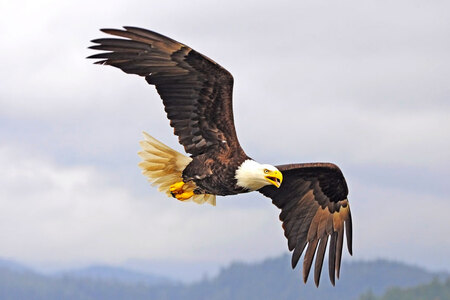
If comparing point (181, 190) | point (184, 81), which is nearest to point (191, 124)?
point (184, 81)

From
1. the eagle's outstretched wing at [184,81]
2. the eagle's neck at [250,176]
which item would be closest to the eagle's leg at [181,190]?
the eagle's outstretched wing at [184,81]

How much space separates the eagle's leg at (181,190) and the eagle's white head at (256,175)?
126 centimetres

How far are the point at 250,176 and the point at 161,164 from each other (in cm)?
197

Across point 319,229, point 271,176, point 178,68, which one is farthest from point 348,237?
point 178,68

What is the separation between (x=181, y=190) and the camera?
13.6 metres

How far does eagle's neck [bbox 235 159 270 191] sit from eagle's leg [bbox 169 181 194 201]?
124cm

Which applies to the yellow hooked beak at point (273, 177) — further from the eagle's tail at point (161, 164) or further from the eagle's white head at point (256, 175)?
the eagle's tail at point (161, 164)

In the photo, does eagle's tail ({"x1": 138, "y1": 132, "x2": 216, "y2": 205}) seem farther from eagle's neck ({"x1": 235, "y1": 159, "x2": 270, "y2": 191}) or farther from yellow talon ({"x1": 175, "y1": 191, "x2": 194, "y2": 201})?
eagle's neck ({"x1": 235, "y1": 159, "x2": 270, "y2": 191})

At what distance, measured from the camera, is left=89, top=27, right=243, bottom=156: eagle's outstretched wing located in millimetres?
12188

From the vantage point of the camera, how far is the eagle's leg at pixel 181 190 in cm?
1349

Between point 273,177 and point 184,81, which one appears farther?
point 184,81

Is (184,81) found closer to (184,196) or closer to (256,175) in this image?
(256,175)

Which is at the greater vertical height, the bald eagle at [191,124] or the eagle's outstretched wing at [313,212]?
the bald eagle at [191,124]

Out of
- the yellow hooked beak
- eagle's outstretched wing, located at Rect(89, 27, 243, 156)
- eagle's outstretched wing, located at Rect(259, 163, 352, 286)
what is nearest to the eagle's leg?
eagle's outstretched wing, located at Rect(89, 27, 243, 156)
